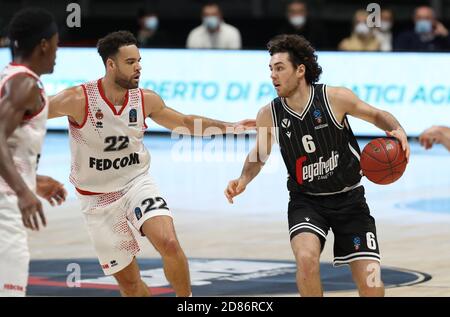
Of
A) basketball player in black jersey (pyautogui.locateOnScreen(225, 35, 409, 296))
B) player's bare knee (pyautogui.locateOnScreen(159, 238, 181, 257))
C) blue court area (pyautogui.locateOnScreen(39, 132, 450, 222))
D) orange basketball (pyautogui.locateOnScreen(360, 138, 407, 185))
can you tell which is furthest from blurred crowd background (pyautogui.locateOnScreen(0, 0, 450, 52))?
player's bare knee (pyautogui.locateOnScreen(159, 238, 181, 257))

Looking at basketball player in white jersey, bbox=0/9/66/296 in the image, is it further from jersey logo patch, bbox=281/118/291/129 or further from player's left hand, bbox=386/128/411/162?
player's left hand, bbox=386/128/411/162

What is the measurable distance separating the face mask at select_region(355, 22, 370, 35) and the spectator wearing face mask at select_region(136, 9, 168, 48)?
3333 millimetres

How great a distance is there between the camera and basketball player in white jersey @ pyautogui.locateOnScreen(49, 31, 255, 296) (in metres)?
8.05

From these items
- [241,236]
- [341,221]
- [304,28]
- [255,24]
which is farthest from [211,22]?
[341,221]

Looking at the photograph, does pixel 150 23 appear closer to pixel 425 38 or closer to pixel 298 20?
pixel 298 20

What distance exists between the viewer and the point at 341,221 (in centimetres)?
759

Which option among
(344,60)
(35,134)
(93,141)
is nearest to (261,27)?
(344,60)

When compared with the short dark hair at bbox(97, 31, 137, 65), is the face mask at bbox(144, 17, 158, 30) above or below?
above

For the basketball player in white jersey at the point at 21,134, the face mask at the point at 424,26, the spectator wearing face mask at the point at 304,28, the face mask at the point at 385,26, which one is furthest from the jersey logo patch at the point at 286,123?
the face mask at the point at 385,26

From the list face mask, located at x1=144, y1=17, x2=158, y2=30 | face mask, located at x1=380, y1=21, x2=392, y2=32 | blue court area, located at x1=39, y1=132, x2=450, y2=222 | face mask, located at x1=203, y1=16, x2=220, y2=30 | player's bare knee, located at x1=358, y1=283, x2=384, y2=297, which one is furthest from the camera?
face mask, located at x1=144, y1=17, x2=158, y2=30

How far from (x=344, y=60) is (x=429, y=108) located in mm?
1615

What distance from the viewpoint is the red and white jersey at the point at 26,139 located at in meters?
6.12

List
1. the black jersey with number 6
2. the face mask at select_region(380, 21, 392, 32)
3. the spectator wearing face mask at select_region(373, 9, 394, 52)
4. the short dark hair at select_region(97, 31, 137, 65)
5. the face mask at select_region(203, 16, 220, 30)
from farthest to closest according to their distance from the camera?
1. the face mask at select_region(203, 16, 220, 30)
2. the face mask at select_region(380, 21, 392, 32)
3. the spectator wearing face mask at select_region(373, 9, 394, 52)
4. the short dark hair at select_region(97, 31, 137, 65)
5. the black jersey with number 6
